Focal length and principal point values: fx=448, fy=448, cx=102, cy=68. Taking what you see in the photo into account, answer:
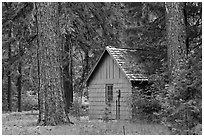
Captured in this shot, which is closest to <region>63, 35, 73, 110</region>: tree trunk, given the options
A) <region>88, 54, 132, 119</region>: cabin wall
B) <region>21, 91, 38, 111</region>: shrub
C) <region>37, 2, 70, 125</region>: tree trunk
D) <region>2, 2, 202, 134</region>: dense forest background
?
<region>2, 2, 202, 134</region>: dense forest background

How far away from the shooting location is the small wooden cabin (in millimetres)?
19125

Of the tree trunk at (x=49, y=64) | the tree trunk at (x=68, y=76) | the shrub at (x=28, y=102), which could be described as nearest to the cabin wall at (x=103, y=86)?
the tree trunk at (x=68, y=76)

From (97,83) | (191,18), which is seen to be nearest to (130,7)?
(191,18)

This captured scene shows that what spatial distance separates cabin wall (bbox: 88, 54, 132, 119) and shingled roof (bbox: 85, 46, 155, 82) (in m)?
0.35

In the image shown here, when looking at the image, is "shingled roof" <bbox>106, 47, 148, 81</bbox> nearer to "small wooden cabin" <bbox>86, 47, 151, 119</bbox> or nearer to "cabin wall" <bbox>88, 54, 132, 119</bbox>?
"small wooden cabin" <bbox>86, 47, 151, 119</bbox>

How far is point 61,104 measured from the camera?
13.0 metres

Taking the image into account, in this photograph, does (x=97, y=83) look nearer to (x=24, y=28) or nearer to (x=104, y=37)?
(x=104, y=37)

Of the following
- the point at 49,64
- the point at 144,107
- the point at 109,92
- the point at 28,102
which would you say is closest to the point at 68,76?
the point at 109,92

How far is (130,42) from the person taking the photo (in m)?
20.2

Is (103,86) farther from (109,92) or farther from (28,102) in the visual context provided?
(28,102)

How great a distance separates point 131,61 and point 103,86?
71.9 inches

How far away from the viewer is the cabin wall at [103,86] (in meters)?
19.3

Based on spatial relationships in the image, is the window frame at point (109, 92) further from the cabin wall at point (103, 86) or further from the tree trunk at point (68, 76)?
the tree trunk at point (68, 76)

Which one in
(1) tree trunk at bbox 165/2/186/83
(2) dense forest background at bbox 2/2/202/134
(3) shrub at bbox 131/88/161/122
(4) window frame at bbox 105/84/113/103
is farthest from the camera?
(4) window frame at bbox 105/84/113/103
